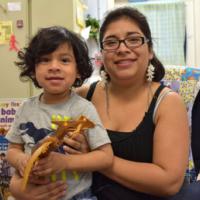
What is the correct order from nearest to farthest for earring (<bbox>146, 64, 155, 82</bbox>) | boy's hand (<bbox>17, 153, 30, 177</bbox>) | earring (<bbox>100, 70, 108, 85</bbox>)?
1. boy's hand (<bbox>17, 153, 30, 177</bbox>)
2. earring (<bbox>146, 64, 155, 82</bbox>)
3. earring (<bbox>100, 70, 108, 85</bbox>)

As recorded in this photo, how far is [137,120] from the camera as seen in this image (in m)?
1.30

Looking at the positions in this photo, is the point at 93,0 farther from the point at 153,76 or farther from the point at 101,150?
the point at 101,150


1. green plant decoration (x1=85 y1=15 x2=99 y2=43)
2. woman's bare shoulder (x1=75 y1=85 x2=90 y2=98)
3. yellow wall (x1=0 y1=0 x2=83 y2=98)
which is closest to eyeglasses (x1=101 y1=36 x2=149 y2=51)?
woman's bare shoulder (x1=75 y1=85 x2=90 y2=98)

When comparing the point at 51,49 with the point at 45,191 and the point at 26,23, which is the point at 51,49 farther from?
the point at 26,23

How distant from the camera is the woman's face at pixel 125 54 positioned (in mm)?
1305

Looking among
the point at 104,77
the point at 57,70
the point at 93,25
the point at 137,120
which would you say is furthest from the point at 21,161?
the point at 93,25

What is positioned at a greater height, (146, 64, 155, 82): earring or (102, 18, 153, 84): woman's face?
(102, 18, 153, 84): woman's face

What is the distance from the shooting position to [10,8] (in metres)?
2.20

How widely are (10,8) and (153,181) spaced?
154 centimetres

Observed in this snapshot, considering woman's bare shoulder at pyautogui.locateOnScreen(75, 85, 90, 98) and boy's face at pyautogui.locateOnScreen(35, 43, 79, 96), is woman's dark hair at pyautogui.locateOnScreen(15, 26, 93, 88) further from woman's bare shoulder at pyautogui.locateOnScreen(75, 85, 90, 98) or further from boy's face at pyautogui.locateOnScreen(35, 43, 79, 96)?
woman's bare shoulder at pyautogui.locateOnScreen(75, 85, 90, 98)

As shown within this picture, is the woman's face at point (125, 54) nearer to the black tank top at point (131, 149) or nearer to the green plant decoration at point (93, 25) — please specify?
the black tank top at point (131, 149)

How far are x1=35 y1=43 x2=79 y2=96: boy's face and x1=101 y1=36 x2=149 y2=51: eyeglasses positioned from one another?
0.18 m

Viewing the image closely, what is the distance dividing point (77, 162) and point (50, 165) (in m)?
0.10

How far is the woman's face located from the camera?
4.28ft
